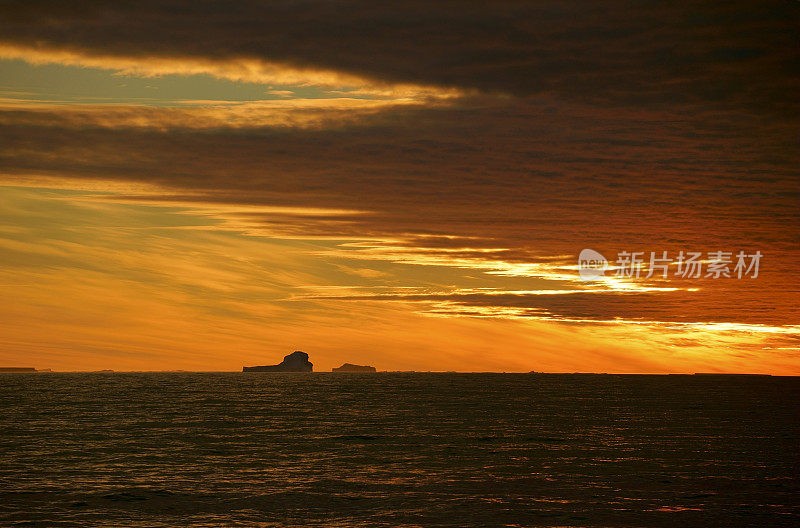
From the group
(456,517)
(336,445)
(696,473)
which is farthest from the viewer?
(336,445)

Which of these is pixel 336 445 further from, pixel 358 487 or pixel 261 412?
pixel 261 412

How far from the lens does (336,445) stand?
63500mm

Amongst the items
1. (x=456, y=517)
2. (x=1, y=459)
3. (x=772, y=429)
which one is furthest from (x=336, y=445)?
(x=772, y=429)

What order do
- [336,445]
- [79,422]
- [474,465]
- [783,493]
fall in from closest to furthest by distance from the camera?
[783,493] < [474,465] < [336,445] < [79,422]

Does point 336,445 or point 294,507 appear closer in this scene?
point 294,507

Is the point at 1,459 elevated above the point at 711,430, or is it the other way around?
the point at 711,430

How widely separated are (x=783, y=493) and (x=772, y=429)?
42478 millimetres

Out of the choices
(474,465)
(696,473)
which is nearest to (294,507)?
(474,465)

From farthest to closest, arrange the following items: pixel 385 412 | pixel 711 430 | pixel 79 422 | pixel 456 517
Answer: pixel 385 412 < pixel 79 422 < pixel 711 430 < pixel 456 517

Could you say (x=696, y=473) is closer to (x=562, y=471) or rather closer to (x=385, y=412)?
(x=562, y=471)

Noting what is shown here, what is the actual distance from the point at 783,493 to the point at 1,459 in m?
50.3

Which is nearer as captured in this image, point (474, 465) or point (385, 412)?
point (474, 465)

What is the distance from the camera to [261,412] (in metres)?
109

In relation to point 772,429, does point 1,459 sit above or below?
below
